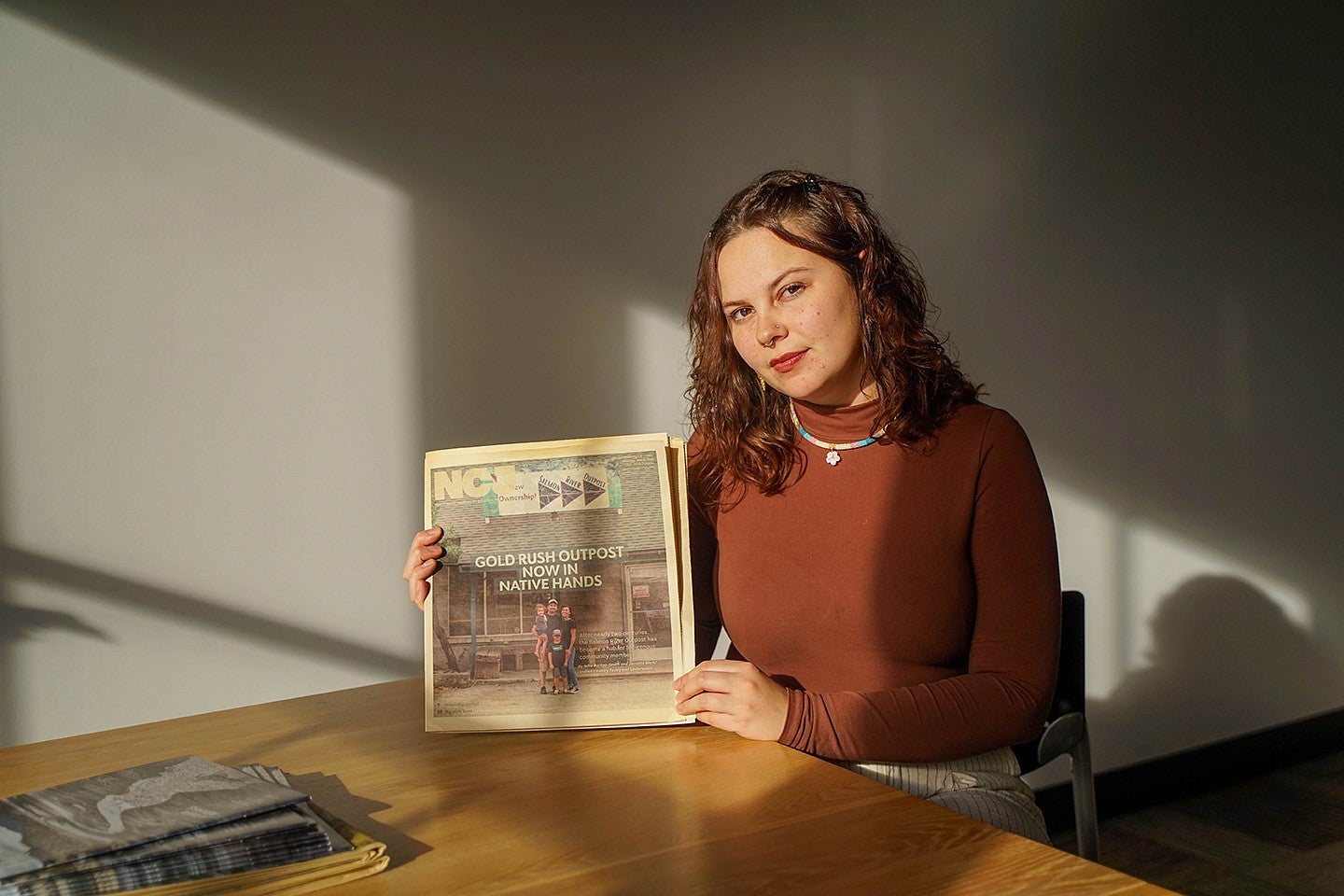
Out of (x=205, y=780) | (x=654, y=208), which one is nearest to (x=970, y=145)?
(x=654, y=208)

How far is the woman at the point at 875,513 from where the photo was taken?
153 centimetres

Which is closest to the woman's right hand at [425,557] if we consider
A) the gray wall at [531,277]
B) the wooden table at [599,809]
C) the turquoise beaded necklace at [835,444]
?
the wooden table at [599,809]

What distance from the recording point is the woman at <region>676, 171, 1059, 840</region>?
1.53m

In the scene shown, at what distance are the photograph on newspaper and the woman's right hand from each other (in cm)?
2

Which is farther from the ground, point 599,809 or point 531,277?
point 531,277

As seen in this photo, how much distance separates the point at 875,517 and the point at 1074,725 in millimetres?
489

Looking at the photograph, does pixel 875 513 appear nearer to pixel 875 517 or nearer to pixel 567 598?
pixel 875 517

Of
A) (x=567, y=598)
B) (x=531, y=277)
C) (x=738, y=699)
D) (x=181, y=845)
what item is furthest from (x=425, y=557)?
(x=531, y=277)

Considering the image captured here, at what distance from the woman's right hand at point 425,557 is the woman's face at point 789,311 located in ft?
1.67

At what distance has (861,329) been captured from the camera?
1.68 m

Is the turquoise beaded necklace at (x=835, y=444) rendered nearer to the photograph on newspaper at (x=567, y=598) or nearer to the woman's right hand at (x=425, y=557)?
the photograph on newspaper at (x=567, y=598)

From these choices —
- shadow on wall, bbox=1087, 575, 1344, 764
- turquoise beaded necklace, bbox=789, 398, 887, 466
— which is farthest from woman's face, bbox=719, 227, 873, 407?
shadow on wall, bbox=1087, 575, 1344, 764

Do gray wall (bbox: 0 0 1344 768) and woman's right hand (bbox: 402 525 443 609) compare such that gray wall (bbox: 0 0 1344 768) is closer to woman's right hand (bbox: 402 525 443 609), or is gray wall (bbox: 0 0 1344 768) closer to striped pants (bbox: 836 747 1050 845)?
woman's right hand (bbox: 402 525 443 609)

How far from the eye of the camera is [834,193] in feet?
5.54
